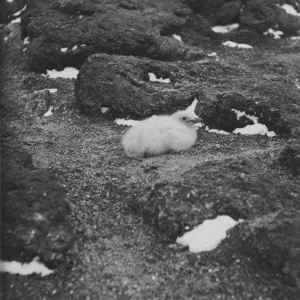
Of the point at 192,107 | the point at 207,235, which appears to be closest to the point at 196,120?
the point at 192,107

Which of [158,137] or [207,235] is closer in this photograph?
[207,235]

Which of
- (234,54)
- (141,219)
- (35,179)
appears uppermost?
(35,179)

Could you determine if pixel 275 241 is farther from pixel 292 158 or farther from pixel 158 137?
pixel 158 137

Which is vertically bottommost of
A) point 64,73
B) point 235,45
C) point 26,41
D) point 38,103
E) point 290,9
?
point 235,45

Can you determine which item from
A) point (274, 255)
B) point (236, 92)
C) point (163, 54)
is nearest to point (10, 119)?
point (163, 54)

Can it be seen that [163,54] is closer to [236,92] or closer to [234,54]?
[234,54]

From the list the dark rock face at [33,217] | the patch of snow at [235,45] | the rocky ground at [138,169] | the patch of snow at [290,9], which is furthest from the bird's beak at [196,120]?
the patch of snow at [290,9]

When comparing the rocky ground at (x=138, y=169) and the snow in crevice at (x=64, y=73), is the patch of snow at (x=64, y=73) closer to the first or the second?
the snow in crevice at (x=64, y=73)
